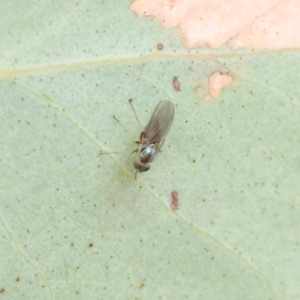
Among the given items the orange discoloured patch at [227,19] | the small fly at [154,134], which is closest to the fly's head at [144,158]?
the small fly at [154,134]

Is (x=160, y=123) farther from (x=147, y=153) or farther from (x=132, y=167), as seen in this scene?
(x=132, y=167)

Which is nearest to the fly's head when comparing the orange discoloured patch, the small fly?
the small fly

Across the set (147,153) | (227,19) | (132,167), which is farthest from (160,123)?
(227,19)

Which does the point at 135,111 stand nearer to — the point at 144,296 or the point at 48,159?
the point at 48,159

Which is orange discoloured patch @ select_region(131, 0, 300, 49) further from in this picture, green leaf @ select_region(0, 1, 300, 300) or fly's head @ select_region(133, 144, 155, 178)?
fly's head @ select_region(133, 144, 155, 178)

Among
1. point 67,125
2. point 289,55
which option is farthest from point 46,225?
point 289,55

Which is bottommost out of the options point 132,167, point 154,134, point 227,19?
point 132,167

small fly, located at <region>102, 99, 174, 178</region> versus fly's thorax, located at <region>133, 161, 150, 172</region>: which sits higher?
small fly, located at <region>102, 99, 174, 178</region>
